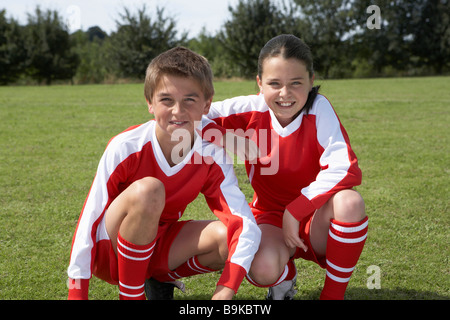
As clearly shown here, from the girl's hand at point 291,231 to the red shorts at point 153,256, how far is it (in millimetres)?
484

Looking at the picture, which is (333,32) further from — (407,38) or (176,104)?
(176,104)

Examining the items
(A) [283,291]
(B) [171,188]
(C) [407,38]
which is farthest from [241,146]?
(C) [407,38]

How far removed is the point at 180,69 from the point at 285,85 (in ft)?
1.61

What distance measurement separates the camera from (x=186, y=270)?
81.9 inches

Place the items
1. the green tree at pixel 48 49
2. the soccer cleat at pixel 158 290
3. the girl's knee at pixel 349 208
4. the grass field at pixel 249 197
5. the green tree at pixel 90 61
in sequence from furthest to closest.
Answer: the green tree at pixel 90 61 < the green tree at pixel 48 49 < the grass field at pixel 249 197 < the soccer cleat at pixel 158 290 < the girl's knee at pixel 349 208

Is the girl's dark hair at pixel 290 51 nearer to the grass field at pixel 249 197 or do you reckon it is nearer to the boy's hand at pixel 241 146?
the boy's hand at pixel 241 146

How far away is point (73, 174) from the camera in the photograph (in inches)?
173

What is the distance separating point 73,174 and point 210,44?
110 ft

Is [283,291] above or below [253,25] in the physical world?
below

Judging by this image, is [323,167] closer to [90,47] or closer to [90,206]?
[90,206]

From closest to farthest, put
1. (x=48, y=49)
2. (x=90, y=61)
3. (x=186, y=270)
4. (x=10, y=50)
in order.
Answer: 1. (x=186, y=270)
2. (x=10, y=50)
3. (x=48, y=49)
4. (x=90, y=61)

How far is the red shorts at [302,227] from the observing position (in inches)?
83.9

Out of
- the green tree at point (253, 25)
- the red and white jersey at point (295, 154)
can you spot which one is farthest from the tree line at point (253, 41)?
the red and white jersey at point (295, 154)
